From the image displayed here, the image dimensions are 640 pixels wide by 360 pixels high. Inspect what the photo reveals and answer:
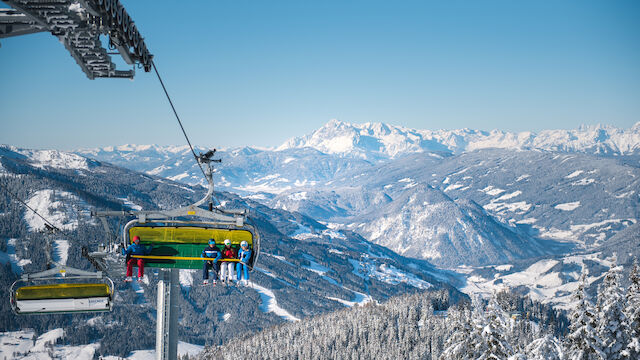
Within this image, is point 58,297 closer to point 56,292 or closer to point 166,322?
point 56,292

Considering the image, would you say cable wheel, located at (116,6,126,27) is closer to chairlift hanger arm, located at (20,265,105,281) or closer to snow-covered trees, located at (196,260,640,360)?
chairlift hanger arm, located at (20,265,105,281)

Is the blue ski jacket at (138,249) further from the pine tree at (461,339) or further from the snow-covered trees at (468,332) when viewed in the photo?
the pine tree at (461,339)

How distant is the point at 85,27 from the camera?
8180mm

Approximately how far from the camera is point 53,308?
15102 mm

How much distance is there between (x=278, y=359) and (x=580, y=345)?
121493 mm

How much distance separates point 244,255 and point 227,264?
2.48 feet

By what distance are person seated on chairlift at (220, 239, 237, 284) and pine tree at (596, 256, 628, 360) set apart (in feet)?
79.5

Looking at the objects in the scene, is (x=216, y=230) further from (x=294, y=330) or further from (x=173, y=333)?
(x=294, y=330)

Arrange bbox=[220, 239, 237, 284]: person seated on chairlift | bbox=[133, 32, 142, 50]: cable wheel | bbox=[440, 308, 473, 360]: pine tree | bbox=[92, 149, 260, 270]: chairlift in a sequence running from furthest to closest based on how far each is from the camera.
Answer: bbox=[440, 308, 473, 360]: pine tree, bbox=[220, 239, 237, 284]: person seated on chairlift, bbox=[92, 149, 260, 270]: chairlift, bbox=[133, 32, 142, 50]: cable wheel

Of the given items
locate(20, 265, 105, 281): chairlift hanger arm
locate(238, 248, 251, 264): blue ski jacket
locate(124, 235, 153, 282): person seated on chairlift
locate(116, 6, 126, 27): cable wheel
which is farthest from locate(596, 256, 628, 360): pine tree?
locate(116, 6, 126, 27): cable wheel

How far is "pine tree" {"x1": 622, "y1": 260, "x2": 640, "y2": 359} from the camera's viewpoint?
92.7 ft

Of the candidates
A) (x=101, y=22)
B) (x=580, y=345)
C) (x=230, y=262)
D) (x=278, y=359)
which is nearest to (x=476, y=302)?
(x=580, y=345)

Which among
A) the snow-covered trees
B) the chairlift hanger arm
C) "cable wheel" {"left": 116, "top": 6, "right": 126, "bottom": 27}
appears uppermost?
"cable wheel" {"left": 116, "top": 6, "right": 126, "bottom": 27}

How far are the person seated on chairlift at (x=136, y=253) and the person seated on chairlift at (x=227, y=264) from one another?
2.86m
